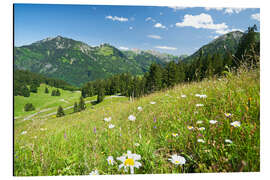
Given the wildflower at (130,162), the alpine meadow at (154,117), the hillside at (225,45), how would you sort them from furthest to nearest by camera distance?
1. the hillside at (225,45)
2. the alpine meadow at (154,117)
3. the wildflower at (130,162)

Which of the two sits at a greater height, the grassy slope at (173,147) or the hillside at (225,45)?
the hillside at (225,45)

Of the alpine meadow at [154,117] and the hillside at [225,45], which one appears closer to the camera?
the alpine meadow at [154,117]

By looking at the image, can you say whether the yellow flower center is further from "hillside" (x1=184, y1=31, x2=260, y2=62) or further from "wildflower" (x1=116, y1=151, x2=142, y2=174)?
"hillside" (x1=184, y1=31, x2=260, y2=62)

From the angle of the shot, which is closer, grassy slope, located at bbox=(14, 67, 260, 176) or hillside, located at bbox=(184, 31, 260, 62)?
grassy slope, located at bbox=(14, 67, 260, 176)

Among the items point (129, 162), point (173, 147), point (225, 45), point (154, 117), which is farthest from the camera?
point (225, 45)

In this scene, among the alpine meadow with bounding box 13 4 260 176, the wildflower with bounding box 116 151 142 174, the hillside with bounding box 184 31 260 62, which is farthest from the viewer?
the hillside with bounding box 184 31 260 62

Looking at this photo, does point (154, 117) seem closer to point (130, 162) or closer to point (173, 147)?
point (173, 147)

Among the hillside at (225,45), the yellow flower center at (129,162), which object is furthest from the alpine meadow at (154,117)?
the hillside at (225,45)

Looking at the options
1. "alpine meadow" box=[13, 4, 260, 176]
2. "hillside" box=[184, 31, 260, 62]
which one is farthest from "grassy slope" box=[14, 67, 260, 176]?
"hillside" box=[184, 31, 260, 62]

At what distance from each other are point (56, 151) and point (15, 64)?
6.33 ft

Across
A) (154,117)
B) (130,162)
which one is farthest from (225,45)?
(130,162)

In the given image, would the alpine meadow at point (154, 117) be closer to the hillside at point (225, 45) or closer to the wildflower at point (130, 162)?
the wildflower at point (130, 162)

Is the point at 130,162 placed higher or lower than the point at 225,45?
lower

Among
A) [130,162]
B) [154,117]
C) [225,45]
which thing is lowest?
[130,162]
